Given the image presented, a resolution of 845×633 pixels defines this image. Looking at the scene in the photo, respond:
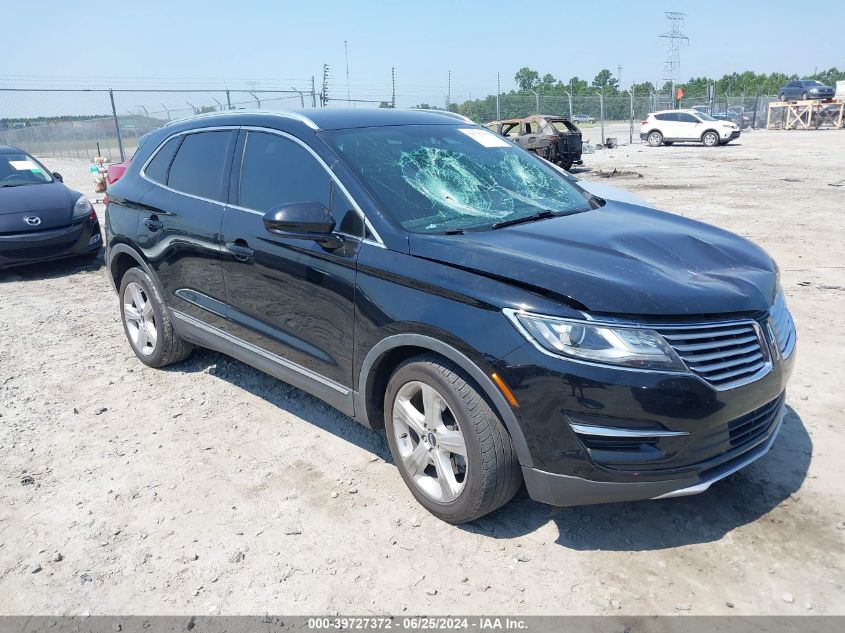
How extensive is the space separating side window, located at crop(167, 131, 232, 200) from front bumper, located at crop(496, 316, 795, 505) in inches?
95.0

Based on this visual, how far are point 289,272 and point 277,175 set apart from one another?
1.96 ft

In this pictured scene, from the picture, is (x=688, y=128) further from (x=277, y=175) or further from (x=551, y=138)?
(x=277, y=175)

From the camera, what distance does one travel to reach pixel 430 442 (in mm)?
3014

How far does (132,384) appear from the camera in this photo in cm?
482

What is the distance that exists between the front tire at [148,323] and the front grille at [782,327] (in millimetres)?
3756

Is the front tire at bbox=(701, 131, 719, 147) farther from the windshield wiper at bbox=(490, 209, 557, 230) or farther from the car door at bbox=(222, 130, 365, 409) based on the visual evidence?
the car door at bbox=(222, 130, 365, 409)

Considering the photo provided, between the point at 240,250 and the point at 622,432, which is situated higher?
the point at 240,250

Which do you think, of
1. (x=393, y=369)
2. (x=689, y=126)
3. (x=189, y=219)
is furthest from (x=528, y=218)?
(x=689, y=126)

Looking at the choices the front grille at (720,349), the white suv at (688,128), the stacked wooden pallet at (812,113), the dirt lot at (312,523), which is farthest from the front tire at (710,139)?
the front grille at (720,349)

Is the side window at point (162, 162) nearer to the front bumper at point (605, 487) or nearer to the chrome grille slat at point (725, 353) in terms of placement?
the front bumper at point (605, 487)

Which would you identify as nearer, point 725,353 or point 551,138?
point 725,353

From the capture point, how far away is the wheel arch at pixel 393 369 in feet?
8.65

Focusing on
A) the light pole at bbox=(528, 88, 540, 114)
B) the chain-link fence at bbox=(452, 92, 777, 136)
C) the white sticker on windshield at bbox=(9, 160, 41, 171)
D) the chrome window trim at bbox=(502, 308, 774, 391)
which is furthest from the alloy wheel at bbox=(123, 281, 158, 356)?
the light pole at bbox=(528, 88, 540, 114)

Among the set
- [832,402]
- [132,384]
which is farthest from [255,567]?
[832,402]
